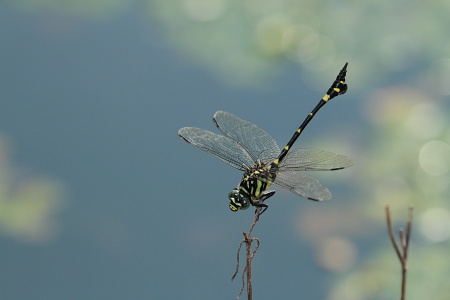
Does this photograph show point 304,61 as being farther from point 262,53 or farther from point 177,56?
point 177,56

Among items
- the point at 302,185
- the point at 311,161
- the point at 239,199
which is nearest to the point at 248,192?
the point at 239,199

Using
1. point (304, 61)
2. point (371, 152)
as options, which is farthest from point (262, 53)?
point (371, 152)

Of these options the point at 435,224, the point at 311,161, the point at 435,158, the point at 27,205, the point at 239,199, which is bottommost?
the point at 239,199

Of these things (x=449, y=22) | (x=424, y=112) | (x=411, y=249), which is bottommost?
(x=411, y=249)

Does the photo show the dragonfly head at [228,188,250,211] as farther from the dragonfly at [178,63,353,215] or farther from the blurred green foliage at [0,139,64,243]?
the blurred green foliage at [0,139,64,243]

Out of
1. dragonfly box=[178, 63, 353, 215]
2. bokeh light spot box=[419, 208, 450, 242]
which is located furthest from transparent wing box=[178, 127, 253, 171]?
bokeh light spot box=[419, 208, 450, 242]

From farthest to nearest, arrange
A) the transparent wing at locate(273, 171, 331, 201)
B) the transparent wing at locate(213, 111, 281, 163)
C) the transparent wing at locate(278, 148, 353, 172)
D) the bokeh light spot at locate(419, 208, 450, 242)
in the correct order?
the bokeh light spot at locate(419, 208, 450, 242) < the transparent wing at locate(213, 111, 281, 163) < the transparent wing at locate(278, 148, 353, 172) < the transparent wing at locate(273, 171, 331, 201)

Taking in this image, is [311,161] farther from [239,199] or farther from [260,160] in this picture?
[239,199]
